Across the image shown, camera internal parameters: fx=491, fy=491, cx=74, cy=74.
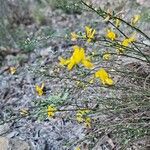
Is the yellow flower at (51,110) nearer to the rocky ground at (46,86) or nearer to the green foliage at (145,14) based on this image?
the rocky ground at (46,86)

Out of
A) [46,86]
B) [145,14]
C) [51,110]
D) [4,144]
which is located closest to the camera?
[51,110]

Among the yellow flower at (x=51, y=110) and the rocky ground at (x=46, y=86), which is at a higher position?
the rocky ground at (x=46, y=86)

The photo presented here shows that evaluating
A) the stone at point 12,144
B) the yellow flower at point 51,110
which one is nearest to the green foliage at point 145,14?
the stone at point 12,144

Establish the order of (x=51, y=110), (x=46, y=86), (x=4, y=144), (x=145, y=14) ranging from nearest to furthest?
(x=51, y=110) < (x=4, y=144) < (x=46, y=86) < (x=145, y=14)

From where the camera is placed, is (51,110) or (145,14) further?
(145,14)

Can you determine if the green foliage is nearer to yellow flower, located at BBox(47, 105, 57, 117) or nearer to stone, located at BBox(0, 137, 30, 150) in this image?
stone, located at BBox(0, 137, 30, 150)

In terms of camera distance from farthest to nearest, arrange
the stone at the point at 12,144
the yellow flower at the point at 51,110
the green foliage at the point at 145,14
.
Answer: the green foliage at the point at 145,14
the stone at the point at 12,144
the yellow flower at the point at 51,110

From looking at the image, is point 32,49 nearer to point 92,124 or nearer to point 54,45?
point 54,45

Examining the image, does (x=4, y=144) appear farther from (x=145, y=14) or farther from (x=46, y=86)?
(x=145, y=14)

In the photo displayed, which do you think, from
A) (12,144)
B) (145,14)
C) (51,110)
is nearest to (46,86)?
(12,144)
